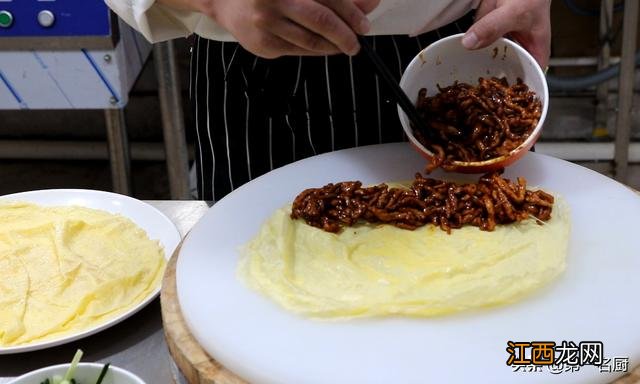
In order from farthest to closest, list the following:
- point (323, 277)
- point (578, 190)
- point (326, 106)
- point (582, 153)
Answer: point (582, 153)
point (326, 106)
point (578, 190)
point (323, 277)

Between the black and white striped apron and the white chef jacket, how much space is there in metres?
0.07

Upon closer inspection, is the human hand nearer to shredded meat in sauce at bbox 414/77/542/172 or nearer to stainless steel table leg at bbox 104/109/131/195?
shredded meat in sauce at bbox 414/77/542/172

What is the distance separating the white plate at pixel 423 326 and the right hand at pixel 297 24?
1.32 feet

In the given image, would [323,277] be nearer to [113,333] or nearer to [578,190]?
[113,333]

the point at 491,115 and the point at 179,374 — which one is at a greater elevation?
the point at 491,115

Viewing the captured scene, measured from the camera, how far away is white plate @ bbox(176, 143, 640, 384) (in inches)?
47.6

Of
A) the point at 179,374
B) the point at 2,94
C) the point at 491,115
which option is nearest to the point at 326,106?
the point at 491,115

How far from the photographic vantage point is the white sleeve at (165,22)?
5.95 ft

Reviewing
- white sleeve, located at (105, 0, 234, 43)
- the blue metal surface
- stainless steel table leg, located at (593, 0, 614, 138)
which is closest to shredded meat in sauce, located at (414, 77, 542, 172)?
white sleeve, located at (105, 0, 234, 43)

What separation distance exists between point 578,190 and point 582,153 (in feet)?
9.50

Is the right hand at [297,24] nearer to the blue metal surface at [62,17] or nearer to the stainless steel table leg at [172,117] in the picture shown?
the blue metal surface at [62,17]

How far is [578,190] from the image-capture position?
1691 mm

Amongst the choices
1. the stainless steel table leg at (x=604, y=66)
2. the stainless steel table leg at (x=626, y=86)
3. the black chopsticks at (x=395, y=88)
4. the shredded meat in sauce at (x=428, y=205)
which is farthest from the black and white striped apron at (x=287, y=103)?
the stainless steel table leg at (x=604, y=66)

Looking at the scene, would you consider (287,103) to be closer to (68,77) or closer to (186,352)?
(186,352)
